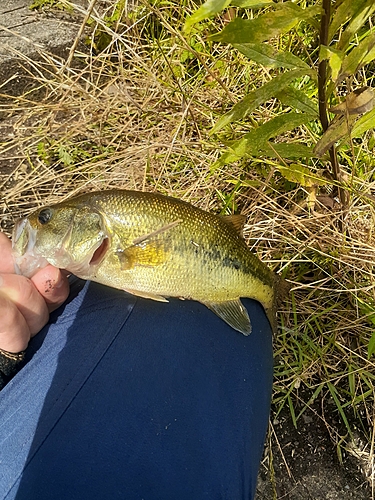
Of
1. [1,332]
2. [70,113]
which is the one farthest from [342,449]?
[70,113]

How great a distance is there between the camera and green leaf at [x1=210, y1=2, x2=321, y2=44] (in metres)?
1.62

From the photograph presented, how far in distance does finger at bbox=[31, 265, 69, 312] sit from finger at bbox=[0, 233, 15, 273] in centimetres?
12

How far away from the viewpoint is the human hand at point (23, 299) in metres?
1.79

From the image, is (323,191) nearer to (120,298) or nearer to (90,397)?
(120,298)

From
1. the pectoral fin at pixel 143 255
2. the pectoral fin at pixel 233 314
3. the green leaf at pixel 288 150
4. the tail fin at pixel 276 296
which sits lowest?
the tail fin at pixel 276 296

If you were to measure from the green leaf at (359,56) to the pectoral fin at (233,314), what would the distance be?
1061mm

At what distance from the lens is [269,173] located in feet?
8.71

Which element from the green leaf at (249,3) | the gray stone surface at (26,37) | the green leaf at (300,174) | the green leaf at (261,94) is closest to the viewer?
the green leaf at (249,3)


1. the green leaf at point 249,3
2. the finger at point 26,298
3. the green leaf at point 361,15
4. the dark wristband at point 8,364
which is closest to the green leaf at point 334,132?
the green leaf at point 361,15

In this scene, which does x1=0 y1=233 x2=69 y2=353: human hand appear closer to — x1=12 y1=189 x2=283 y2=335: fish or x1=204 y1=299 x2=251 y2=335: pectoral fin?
x1=12 y1=189 x2=283 y2=335: fish

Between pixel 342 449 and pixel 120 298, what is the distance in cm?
156

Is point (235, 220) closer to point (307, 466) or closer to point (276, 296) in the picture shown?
point (276, 296)

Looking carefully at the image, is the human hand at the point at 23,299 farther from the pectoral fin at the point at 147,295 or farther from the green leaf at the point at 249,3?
the green leaf at the point at 249,3

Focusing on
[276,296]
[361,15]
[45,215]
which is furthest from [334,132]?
[45,215]
